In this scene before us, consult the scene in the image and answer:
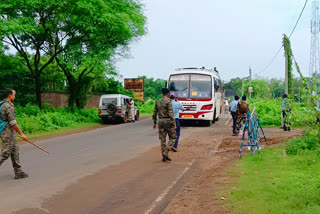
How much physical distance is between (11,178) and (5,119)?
1394 mm

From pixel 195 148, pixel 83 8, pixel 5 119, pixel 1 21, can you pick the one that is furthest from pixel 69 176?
pixel 83 8

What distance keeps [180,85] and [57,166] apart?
12.9 m

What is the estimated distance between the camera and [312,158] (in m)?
8.19

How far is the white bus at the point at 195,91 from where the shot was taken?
19.8 meters

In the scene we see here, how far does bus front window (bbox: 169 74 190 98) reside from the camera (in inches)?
801

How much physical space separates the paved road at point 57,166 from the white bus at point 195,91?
20.8 ft

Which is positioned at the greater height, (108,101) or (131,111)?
(108,101)

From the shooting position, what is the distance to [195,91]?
66.5 feet

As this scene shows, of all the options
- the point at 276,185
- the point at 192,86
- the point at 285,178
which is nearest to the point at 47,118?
the point at 192,86

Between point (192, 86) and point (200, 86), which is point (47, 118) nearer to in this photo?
point (192, 86)

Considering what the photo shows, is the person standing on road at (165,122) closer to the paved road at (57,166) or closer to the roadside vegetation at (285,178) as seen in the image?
the paved road at (57,166)

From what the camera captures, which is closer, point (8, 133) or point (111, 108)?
point (8, 133)

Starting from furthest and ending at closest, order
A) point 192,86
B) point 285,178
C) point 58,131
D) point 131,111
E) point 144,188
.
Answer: point 131,111 < point 192,86 < point 58,131 < point 285,178 < point 144,188

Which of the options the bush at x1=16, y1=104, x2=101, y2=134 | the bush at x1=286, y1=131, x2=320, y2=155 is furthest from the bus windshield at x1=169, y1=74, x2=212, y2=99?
the bush at x1=286, y1=131, x2=320, y2=155
